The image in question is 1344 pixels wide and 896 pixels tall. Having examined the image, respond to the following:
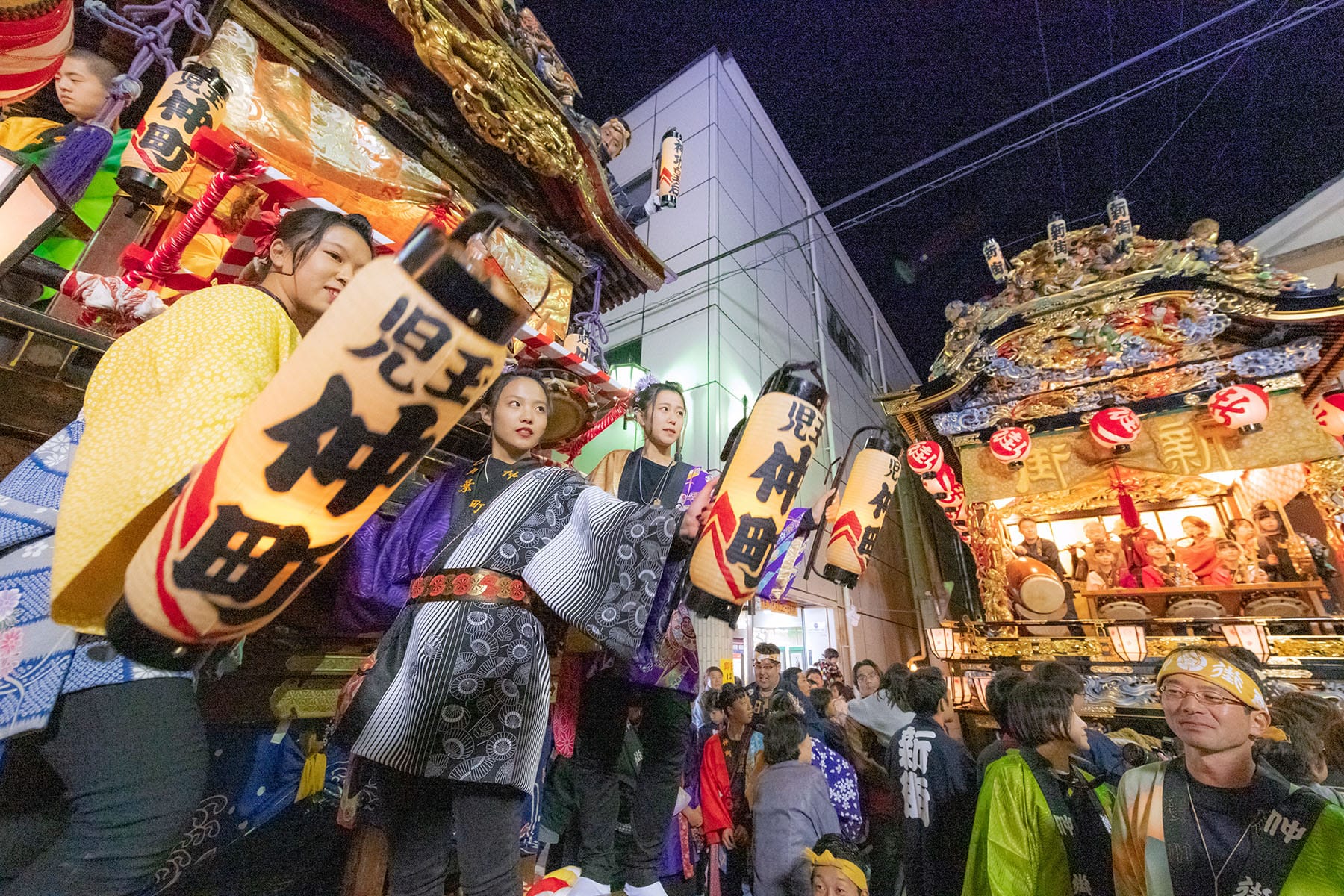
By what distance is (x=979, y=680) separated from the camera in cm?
891

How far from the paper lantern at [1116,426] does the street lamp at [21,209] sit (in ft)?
43.1

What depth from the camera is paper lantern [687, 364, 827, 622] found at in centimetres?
Result: 158

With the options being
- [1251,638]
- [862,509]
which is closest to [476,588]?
[862,509]

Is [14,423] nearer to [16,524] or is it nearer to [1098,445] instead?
[16,524]

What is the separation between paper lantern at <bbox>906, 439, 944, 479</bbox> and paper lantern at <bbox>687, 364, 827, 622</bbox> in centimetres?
1048

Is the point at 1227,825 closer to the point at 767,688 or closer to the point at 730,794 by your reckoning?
the point at 730,794

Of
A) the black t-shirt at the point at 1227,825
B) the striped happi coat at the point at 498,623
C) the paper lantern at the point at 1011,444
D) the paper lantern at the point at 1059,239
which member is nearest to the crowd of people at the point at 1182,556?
the paper lantern at the point at 1011,444

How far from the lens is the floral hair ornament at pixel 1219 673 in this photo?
6.72 ft

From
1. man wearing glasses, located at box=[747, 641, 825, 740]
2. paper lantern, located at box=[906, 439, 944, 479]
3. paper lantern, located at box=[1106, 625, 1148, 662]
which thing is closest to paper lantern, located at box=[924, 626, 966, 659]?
paper lantern, located at box=[1106, 625, 1148, 662]

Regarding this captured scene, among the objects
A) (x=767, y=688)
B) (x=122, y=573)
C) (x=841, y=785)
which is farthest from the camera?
(x=767, y=688)

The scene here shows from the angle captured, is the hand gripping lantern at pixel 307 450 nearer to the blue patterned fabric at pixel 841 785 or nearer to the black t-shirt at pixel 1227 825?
the black t-shirt at pixel 1227 825

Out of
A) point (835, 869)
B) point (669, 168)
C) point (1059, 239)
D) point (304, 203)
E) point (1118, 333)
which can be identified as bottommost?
point (835, 869)

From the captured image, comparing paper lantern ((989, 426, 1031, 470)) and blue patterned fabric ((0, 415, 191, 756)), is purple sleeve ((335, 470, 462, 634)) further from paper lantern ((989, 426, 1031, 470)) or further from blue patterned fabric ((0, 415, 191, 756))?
paper lantern ((989, 426, 1031, 470))

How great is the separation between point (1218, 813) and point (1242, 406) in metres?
10.4
